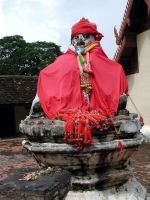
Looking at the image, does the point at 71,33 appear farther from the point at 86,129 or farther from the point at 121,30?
the point at 121,30

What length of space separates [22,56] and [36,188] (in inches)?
1050

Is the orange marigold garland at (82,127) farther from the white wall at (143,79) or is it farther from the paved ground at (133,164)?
the white wall at (143,79)

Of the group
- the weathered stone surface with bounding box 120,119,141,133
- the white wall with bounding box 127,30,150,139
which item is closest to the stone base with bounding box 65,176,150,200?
the weathered stone surface with bounding box 120,119,141,133

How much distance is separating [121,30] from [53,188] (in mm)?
9232

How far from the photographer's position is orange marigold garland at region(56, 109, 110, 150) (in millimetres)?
2502

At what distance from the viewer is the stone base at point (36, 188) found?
6.67 ft

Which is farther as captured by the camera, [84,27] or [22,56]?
[22,56]

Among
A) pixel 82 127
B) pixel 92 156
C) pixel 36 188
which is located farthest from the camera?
pixel 92 156

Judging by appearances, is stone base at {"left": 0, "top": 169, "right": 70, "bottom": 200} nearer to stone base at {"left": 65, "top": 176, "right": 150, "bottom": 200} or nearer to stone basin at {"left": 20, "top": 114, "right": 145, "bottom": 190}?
stone basin at {"left": 20, "top": 114, "right": 145, "bottom": 190}

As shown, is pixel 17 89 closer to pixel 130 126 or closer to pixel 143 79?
pixel 143 79

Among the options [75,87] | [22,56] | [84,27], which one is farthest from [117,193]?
[22,56]

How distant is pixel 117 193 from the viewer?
9.45 ft

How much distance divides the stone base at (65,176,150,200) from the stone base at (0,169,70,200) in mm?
454

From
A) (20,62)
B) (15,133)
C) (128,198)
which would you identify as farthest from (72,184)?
(20,62)
